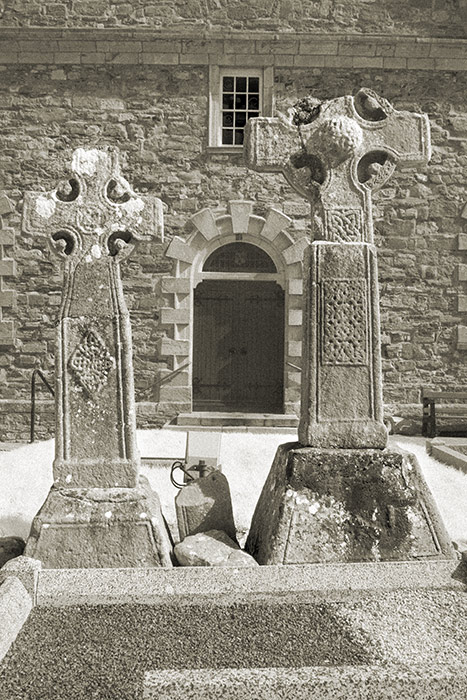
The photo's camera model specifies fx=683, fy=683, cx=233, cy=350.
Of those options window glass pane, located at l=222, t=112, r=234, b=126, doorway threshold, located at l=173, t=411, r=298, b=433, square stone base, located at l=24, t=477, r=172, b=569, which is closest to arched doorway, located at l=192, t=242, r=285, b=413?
doorway threshold, located at l=173, t=411, r=298, b=433

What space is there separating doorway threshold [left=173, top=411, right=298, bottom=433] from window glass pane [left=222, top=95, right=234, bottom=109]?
189 inches

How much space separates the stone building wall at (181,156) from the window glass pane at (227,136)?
0.43 m

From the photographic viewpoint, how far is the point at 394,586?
3.22m

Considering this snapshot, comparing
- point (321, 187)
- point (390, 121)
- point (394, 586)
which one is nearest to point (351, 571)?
point (394, 586)

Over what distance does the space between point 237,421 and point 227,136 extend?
4454 millimetres

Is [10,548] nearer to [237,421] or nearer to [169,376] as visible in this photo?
[237,421]

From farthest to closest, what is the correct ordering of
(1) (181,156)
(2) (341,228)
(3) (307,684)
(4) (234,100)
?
(4) (234,100) < (1) (181,156) < (2) (341,228) < (3) (307,684)

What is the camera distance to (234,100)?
10.6 metres

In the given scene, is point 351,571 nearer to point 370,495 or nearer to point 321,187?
point 370,495

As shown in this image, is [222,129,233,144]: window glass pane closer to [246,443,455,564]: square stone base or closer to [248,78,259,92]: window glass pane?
[248,78,259,92]: window glass pane

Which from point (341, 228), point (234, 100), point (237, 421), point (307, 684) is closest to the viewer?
point (307, 684)

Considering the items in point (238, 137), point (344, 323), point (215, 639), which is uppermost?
point (238, 137)

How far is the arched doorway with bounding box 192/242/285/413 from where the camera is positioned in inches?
429

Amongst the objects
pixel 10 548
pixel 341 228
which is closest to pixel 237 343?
pixel 341 228
